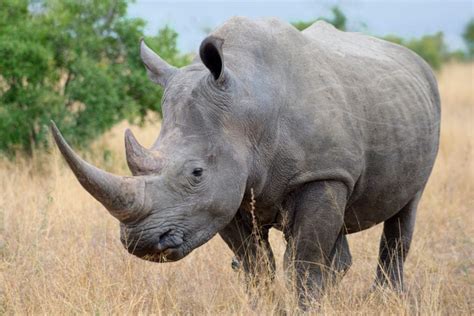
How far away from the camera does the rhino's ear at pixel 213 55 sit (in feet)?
15.9

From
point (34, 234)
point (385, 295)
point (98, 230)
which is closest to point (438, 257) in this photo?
point (385, 295)

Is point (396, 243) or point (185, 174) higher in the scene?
point (185, 174)

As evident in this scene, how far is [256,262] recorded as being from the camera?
580 cm

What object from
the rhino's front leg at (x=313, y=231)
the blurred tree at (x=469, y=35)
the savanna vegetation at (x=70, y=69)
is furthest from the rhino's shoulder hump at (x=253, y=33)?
the blurred tree at (x=469, y=35)

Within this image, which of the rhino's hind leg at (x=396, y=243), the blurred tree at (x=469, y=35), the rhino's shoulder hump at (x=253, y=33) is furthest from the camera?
the blurred tree at (x=469, y=35)

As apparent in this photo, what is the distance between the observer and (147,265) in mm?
6215

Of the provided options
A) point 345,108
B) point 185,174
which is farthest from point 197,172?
point 345,108

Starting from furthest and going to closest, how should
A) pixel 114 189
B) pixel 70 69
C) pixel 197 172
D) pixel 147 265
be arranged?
pixel 70 69, pixel 147 265, pixel 197 172, pixel 114 189

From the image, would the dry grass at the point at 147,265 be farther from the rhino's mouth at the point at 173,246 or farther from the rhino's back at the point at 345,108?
the rhino's back at the point at 345,108

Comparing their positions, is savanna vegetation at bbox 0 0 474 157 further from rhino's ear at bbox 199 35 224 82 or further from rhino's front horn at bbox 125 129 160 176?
rhino's front horn at bbox 125 129 160 176

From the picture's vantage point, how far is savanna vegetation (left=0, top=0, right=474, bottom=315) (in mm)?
5508

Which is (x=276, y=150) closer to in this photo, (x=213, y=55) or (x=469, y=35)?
(x=213, y=55)

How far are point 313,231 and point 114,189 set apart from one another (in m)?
1.43

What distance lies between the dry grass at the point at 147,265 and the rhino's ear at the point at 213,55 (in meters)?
1.27
